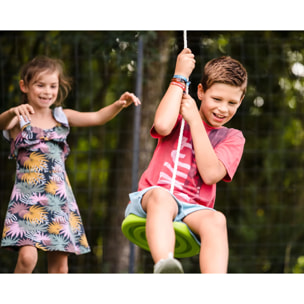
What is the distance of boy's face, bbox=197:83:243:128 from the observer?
2.84 metres

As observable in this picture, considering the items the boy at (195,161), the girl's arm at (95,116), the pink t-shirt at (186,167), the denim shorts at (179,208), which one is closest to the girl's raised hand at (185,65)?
the boy at (195,161)

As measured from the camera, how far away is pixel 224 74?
284cm

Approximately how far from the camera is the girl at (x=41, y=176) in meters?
3.05

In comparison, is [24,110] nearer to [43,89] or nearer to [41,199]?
[43,89]

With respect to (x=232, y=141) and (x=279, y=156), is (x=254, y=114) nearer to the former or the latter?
(x=279, y=156)

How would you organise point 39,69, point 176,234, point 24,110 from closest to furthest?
point 176,234 < point 24,110 < point 39,69

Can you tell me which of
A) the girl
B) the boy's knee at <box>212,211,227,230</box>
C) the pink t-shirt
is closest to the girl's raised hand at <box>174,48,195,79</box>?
the pink t-shirt

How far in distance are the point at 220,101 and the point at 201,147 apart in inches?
11.7

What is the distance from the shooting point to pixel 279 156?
5867mm

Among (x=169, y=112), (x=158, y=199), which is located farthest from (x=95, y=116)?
(x=158, y=199)

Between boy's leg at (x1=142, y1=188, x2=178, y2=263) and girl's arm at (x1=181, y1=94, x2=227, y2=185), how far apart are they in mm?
242

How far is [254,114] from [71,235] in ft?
8.53

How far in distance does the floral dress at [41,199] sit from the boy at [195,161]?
1.80 ft

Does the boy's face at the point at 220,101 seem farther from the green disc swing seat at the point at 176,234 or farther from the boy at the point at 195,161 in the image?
the green disc swing seat at the point at 176,234
